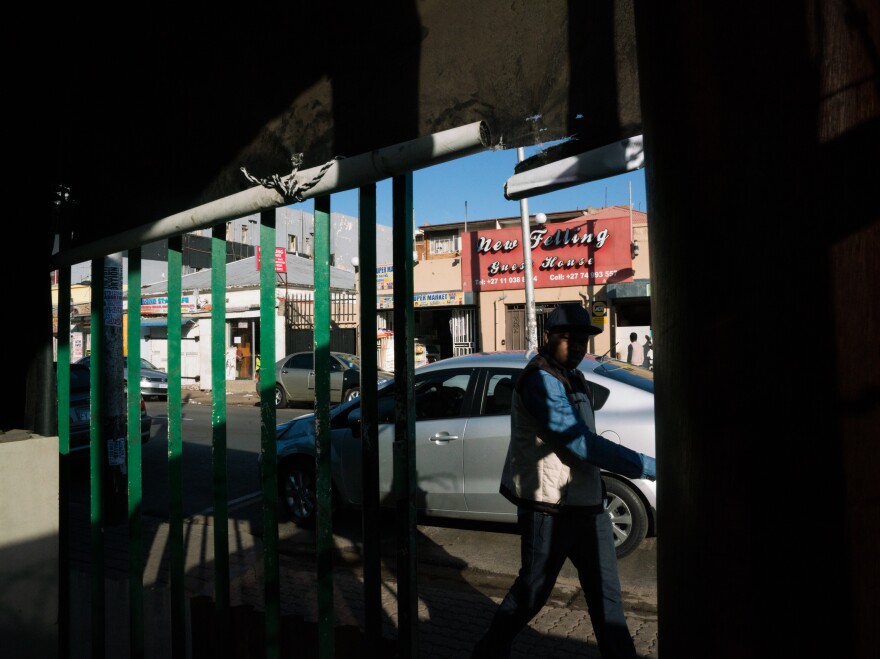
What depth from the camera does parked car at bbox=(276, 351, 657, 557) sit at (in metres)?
5.46

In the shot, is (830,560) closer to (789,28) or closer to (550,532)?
(789,28)

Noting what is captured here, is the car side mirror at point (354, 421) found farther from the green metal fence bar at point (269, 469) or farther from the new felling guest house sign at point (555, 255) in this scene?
the new felling guest house sign at point (555, 255)

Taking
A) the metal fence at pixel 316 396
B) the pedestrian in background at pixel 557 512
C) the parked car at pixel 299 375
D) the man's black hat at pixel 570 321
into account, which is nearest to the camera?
the metal fence at pixel 316 396

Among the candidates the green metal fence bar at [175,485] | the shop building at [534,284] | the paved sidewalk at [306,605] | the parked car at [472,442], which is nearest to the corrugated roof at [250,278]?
the shop building at [534,284]

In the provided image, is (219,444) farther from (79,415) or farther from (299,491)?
(79,415)

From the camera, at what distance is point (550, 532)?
3111 millimetres

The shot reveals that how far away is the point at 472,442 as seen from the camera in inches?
232

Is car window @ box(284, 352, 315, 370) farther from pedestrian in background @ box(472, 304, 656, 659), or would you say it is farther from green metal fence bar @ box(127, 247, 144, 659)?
green metal fence bar @ box(127, 247, 144, 659)

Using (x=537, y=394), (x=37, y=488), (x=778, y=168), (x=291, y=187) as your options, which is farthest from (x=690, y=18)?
(x=37, y=488)

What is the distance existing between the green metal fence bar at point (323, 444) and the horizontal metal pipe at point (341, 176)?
12cm

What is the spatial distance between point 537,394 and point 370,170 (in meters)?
1.59

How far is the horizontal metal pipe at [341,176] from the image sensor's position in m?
1.71

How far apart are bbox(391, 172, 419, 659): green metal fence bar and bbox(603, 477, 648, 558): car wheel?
3.67 m

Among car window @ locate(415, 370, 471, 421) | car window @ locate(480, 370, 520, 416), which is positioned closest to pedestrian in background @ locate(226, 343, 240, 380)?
car window @ locate(415, 370, 471, 421)
